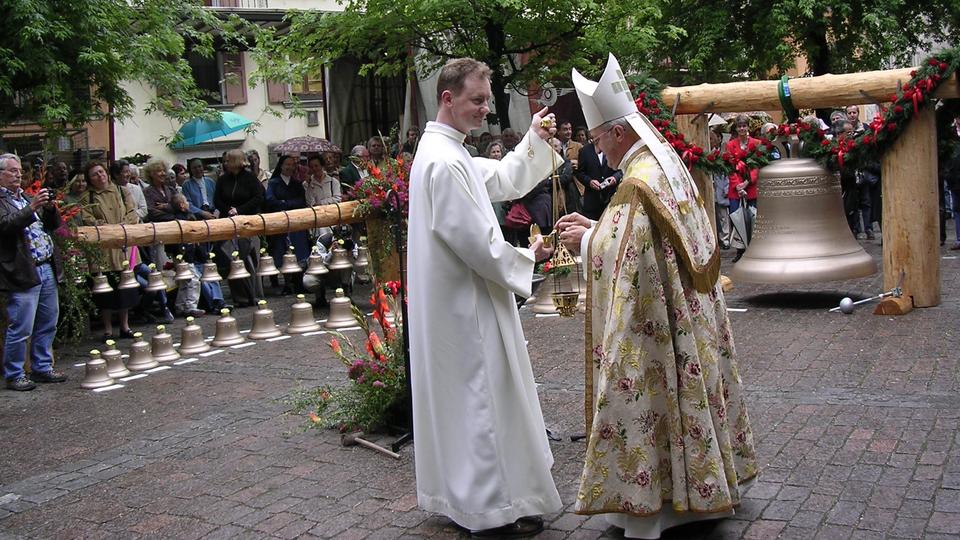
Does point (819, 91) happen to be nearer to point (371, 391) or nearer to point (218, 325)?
point (371, 391)

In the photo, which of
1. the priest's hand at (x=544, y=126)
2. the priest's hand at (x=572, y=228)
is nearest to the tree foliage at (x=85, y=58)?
the priest's hand at (x=544, y=126)

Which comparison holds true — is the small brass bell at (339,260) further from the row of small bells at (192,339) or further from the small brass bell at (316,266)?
the row of small bells at (192,339)

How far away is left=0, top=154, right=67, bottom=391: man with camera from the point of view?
8953 mm

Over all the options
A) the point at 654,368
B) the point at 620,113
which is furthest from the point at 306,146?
the point at 654,368

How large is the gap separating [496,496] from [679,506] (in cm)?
81

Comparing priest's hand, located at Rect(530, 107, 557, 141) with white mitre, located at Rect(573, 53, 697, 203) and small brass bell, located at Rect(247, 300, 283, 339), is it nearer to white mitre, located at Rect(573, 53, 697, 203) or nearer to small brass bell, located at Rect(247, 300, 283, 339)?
white mitre, located at Rect(573, 53, 697, 203)

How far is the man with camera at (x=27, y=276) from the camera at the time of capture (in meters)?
8.95

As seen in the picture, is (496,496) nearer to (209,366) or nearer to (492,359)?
(492,359)

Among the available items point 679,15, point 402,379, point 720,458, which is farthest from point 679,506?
point 679,15

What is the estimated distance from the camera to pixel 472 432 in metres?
4.93

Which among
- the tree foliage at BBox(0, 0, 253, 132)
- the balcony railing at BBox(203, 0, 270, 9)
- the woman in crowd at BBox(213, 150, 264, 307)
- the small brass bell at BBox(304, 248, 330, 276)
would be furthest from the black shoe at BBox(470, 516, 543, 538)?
the balcony railing at BBox(203, 0, 270, 9)

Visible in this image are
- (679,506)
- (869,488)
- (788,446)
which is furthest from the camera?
(788,446)

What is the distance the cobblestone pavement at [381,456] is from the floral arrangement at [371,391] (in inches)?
7.4

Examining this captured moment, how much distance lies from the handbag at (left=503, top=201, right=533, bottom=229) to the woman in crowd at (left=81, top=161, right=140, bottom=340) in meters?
4.18
